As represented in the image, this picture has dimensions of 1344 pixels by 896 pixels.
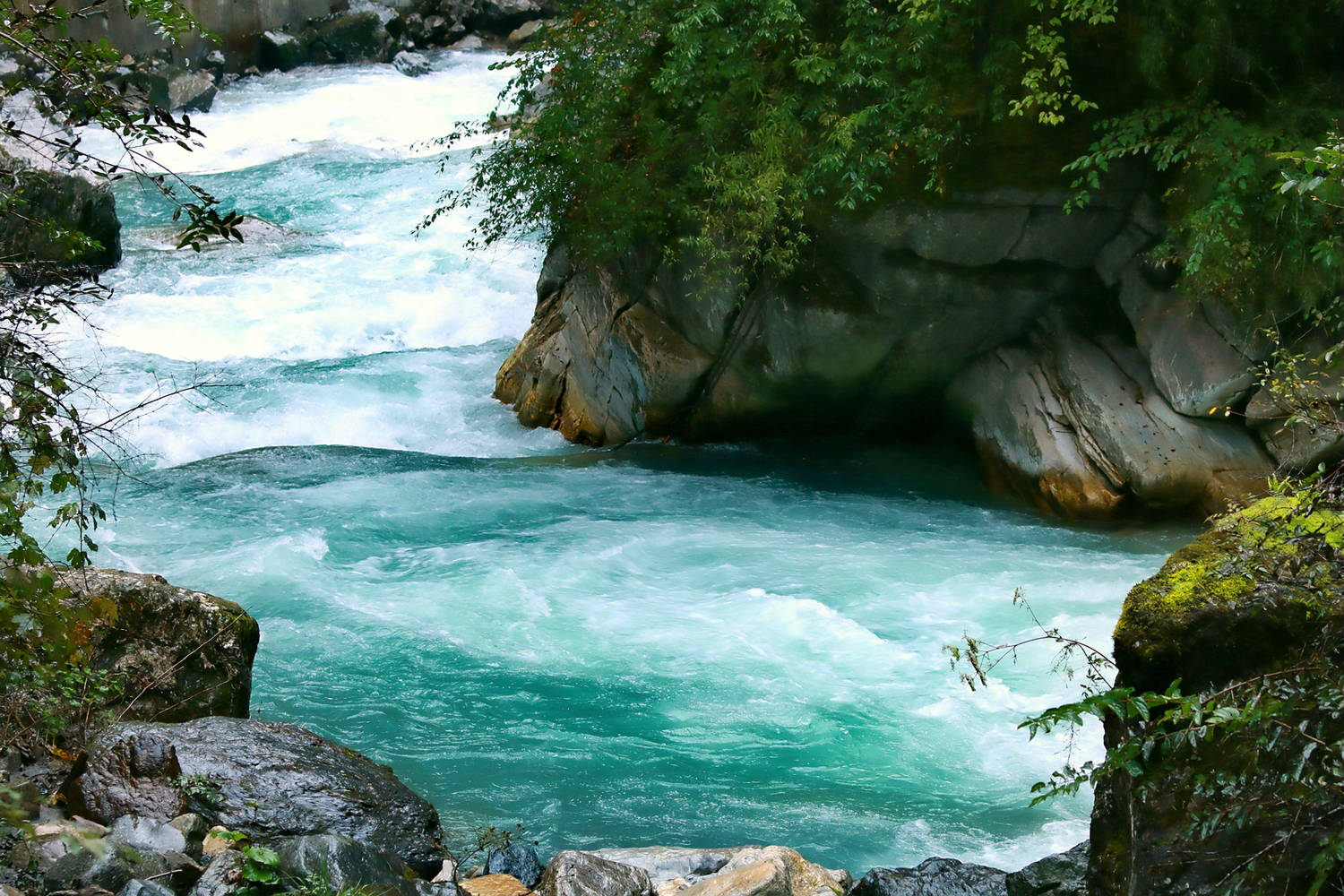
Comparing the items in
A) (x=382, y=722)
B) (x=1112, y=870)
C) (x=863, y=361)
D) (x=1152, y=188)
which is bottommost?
(x=382, y=722)

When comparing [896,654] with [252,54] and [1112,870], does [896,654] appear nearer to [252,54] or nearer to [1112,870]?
[1112,870]

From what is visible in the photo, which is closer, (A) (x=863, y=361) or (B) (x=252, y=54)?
(A) (x=863, y=361)

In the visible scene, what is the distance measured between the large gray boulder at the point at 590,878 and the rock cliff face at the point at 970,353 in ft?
17.4

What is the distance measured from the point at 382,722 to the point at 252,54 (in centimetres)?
2104

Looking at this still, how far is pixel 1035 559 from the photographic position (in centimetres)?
794

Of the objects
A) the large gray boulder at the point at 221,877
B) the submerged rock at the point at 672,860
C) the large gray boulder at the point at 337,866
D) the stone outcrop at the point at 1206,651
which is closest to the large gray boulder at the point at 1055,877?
the stone outcrop at the point at 1206,651

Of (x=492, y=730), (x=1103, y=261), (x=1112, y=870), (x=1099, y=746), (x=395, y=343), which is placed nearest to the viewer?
(x=1112, y=870)

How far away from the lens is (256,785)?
448 centimetres

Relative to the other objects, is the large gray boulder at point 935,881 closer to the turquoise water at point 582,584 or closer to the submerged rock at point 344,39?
the turquoise water at point 582,584

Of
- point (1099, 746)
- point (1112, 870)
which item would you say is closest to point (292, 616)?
point (1099, 746)

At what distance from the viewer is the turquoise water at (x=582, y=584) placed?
556cm

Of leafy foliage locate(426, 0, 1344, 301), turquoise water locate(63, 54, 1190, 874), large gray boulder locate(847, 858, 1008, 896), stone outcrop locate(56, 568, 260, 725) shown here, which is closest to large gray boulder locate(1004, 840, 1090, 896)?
large gray boulder locate(847, 858, 1008, 896)

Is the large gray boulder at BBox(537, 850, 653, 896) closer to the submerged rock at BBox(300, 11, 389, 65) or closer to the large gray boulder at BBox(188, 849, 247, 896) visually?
the large gray boulder at BBox(188, 849, 247, 896)

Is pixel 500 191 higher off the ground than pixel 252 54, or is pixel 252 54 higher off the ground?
pixel 252 54
